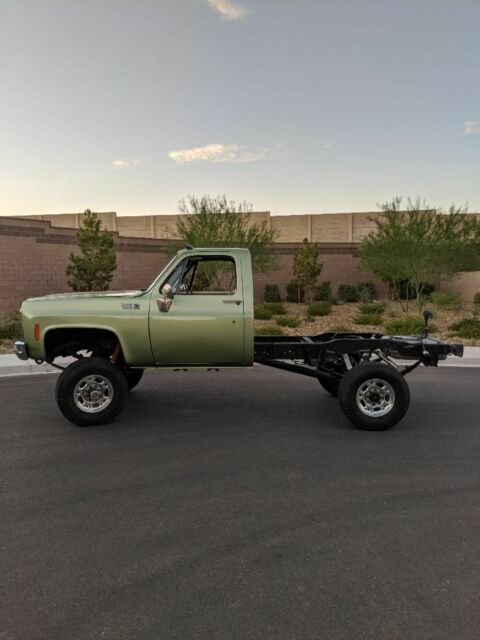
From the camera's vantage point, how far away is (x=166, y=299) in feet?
19.8

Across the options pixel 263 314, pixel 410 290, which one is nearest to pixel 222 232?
pixel 263 314

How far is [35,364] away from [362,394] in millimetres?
7522

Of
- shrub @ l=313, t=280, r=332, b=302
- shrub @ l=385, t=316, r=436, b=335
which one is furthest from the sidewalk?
shrub @ l=313, t=280, r=332, b=302

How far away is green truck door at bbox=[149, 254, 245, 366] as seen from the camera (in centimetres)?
616

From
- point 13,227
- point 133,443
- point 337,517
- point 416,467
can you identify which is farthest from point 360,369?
point 13,227

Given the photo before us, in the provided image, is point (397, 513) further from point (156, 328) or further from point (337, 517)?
point (156, 328)

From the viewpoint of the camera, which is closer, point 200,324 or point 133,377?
point 200,324

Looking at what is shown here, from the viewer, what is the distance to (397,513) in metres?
3.94

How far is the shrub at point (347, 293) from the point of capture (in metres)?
A: 26.5

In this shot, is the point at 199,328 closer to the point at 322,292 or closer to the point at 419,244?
the point at 419,244

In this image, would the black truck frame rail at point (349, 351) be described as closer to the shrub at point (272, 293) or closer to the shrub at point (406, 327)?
the shrub at point (406, 327)

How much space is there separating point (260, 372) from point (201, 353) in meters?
3.96

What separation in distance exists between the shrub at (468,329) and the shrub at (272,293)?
1223 centimetres

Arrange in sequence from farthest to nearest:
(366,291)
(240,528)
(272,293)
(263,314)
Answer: (272,293) < (366,291) < (263,314) < (240,528)
